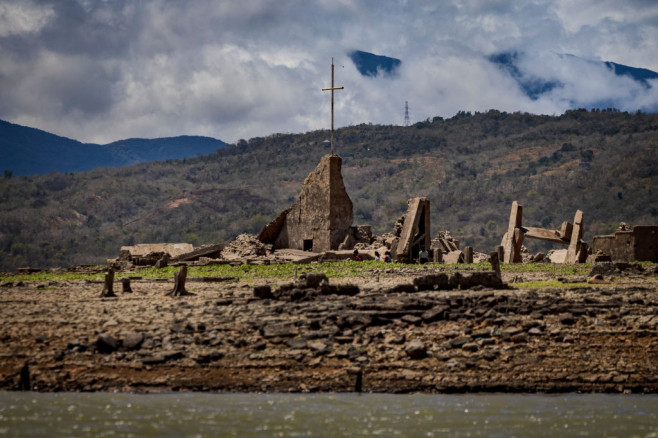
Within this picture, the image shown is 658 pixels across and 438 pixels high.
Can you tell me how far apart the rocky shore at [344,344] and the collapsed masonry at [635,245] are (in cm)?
1071

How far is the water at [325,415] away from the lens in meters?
11.2

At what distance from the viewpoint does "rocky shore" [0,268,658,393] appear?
13.0 m

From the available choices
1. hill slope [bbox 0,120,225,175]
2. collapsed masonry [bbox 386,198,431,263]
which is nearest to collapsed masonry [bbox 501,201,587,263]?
collapsed masonry [bbox 386,198,431,263]

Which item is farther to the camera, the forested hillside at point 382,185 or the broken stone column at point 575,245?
the forested hillside at point 382,185

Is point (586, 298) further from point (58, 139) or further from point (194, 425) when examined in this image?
point (58, 139)

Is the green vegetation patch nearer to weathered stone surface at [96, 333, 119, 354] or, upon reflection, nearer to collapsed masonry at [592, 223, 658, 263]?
weathered stone surface at [96, 333, 119, 354]

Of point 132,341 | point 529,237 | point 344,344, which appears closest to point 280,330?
point 344,344

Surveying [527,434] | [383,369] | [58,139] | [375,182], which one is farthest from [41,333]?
[58,139]

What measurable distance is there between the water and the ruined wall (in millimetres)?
20507

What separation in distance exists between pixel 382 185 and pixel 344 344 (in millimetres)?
104754

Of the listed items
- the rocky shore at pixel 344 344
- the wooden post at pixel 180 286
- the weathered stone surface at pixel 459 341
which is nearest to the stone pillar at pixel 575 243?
the rocky shore at pixel 344 344

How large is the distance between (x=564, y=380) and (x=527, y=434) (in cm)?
194

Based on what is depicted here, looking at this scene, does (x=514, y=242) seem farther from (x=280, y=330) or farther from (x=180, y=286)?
(x=280, y=330)

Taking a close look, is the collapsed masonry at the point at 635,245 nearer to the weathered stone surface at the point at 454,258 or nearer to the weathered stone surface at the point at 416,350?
the weathered stone surface at the point at 454,258
